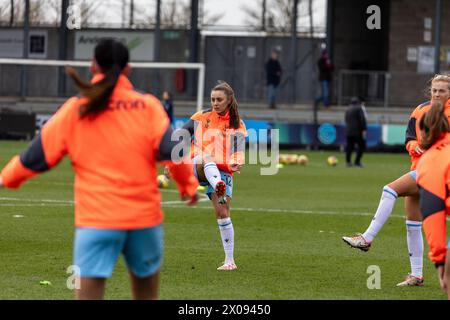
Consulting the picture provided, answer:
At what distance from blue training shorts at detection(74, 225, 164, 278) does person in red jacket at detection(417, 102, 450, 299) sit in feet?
6.62

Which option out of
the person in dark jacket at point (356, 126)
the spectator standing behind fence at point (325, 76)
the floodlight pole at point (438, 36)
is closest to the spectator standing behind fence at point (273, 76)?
the spectator standing behind fence at point (325, 76)

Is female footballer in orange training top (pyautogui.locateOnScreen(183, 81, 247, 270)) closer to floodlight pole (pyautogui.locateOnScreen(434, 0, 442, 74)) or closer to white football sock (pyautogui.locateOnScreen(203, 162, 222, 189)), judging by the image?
white football sock (pyautogui.locateOnScreen(203, 162, 222, 189))

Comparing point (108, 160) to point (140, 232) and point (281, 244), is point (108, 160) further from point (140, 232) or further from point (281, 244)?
point (281, 244)

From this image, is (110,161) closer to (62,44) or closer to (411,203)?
(411,203)

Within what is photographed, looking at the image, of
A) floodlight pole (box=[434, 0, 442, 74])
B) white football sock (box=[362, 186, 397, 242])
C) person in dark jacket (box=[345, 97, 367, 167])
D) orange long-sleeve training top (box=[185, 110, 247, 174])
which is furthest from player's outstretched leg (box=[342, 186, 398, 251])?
floodlight pole (box=[434, 0, 442, 74])

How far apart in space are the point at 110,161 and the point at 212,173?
5679 millimetres

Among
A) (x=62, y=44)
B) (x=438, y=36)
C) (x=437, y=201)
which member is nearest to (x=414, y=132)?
(x=437, y=201)

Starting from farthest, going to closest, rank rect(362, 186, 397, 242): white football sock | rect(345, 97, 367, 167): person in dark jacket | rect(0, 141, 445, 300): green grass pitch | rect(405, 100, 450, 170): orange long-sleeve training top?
rect(345, 97, 367, 167): person in dark jacket → rect(362, 186, 397, 242): white football sock → rect(405, 100, 450, 170): orange long-sleeve training top → rect(0, 141, 445, 300): green grass pitch

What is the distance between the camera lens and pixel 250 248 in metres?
14.6

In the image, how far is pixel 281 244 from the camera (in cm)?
1502

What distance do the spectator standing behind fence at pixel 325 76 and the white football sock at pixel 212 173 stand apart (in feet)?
94.7

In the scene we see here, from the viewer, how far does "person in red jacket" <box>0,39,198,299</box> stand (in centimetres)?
721
